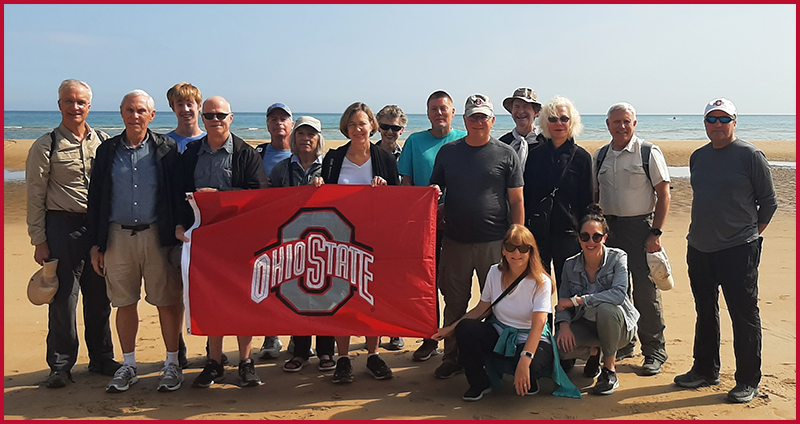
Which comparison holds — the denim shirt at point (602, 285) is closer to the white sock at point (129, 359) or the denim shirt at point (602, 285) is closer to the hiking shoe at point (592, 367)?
the hiking shoe at point (592, 367)

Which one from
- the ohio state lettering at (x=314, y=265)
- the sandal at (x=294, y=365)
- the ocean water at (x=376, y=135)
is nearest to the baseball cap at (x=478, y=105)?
the ohio state lettering at (x=314, y=265)

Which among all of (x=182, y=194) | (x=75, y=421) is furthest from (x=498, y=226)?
(x=75, y=421)

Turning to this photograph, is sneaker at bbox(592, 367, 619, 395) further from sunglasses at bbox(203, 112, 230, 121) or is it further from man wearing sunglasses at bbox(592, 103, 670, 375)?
sunglasses at bbox(203, 112, 230, 121)

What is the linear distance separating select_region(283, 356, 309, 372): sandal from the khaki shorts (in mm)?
1125

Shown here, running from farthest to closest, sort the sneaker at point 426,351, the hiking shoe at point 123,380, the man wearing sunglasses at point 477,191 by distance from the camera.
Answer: the sneaker at point 426,351, the man wearing sunglasses at point 477,191, the hiking shoe at point 123,380

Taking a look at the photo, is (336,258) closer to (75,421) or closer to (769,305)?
(75,421)

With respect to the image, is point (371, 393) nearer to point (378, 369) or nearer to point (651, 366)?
point (378, 369)

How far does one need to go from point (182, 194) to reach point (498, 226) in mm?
2568

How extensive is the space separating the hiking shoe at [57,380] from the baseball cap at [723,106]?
5.49 meters

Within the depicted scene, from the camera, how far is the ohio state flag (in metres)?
4.80

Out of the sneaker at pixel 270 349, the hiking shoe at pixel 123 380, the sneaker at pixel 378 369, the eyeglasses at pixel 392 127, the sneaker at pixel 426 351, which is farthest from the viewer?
the eyeglasses at pixel 392 127

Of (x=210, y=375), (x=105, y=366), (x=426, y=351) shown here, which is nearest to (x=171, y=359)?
(x=210, y=375)

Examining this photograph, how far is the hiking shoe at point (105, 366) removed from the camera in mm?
5332

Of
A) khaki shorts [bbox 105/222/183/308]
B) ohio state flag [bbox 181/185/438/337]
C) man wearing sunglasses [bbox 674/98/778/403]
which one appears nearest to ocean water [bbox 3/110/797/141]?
man wearing sunglasses [bbox 674/98/778/403]
